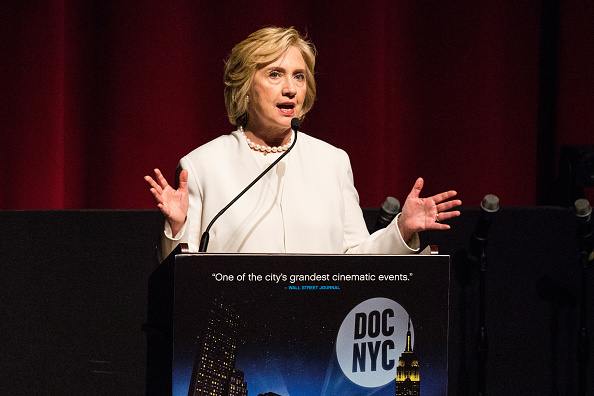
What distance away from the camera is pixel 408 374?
1.00 meters

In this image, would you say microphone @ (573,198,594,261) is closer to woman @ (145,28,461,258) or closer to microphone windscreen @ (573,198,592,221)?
microphone windscreen @ (573,198,592,221)

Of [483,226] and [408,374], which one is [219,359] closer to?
[408,374]

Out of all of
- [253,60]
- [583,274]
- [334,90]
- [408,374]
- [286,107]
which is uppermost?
[334,90]

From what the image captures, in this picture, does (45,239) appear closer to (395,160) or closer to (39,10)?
(39,10)

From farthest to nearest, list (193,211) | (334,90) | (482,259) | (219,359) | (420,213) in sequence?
(334,90)
(482,259)
(193,211)
(420,213)
(219,359)

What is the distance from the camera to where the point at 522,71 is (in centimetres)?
241

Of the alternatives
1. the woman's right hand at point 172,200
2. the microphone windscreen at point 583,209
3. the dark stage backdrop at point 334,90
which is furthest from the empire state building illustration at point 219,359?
the dark stage backdrop at point 334,90

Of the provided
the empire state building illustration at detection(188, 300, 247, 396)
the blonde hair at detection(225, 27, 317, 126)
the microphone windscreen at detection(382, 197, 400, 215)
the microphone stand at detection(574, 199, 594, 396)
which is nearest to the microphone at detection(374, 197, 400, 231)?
the microphone windscreen at detection(382, 197, 400, 215)

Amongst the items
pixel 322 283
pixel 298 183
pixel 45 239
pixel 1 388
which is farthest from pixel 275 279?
pixel 1 388

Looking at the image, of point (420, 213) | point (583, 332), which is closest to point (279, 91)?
point (420, 213)

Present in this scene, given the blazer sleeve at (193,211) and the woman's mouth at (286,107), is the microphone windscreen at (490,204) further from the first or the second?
the blazer sleeve at (193,211)

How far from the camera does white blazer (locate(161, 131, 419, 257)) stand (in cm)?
151

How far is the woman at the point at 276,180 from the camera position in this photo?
4.96 feet

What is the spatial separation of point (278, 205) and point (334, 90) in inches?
34.8
